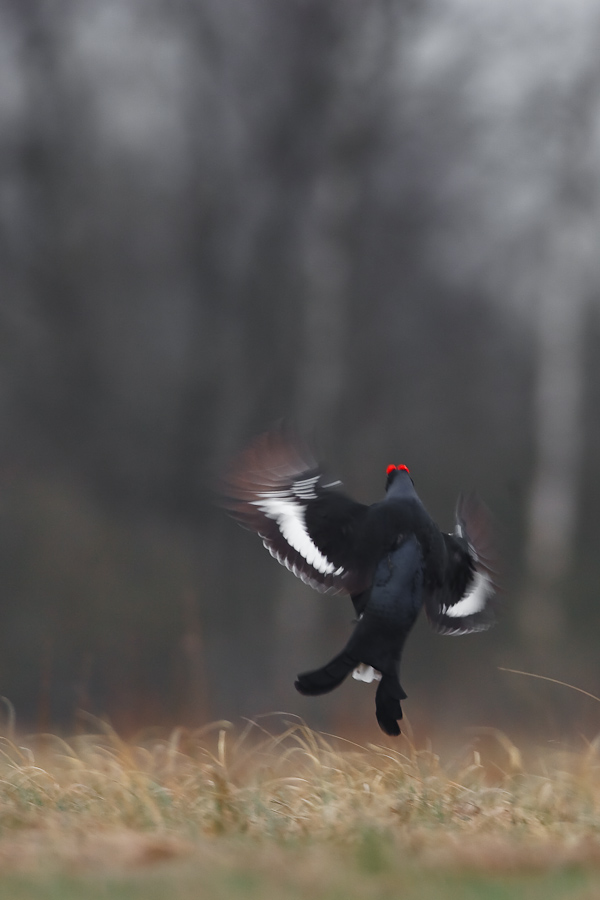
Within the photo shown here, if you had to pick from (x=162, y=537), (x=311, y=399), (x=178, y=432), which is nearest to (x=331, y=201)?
(x=311, y=399)

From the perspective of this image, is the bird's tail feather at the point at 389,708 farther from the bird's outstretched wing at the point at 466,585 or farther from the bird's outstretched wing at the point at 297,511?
the bird's outstretched wing at the point at 466,585

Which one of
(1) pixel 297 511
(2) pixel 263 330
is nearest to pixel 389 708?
(1) pixel 297 511

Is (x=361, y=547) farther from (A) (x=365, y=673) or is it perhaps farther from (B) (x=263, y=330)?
(B) (x=263, y=330)

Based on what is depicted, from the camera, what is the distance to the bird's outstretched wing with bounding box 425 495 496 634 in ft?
13.1

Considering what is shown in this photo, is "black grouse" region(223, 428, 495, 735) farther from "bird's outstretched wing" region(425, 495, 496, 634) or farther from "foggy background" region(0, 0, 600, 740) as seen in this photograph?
"foggy background" region(0, 0, 600, 740)

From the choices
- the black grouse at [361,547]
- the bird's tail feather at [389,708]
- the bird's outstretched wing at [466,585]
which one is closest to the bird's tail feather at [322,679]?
the black grouse at [361,547]

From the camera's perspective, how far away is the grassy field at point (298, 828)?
90.6 inches

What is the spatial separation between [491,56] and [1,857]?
9053mm

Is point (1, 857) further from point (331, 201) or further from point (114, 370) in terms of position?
point (114, 370)

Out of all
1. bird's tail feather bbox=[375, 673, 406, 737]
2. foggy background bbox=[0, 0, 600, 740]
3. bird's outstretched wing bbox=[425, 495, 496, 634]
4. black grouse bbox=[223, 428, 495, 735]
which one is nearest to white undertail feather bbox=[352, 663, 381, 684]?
black grouse bbox=[223, 428, 495, 735]

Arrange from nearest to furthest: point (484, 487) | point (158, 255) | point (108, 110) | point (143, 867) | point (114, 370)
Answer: point (143, 867) < point (108, 110) < point (158, 255) < point (114, 370) < point (484, 487)

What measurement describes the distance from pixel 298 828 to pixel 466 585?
125 centimetres

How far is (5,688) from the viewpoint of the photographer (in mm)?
12609

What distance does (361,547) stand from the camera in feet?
12.3
